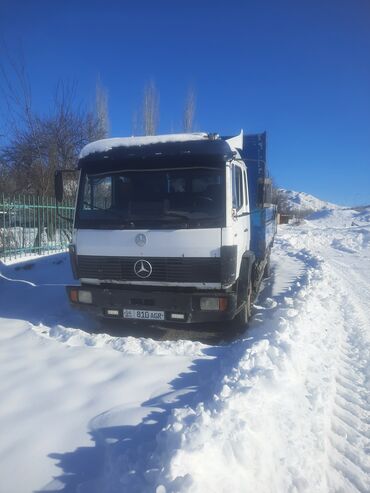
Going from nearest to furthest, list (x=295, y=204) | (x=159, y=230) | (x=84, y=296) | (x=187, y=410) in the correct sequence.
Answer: (x=187, y=410) → (x=159, y=230) → (x=84, y=296) → (x=295, y=204)

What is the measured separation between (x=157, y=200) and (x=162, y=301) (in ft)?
4.34

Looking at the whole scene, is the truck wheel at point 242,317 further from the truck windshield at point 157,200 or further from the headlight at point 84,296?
the headlight at point 84,296

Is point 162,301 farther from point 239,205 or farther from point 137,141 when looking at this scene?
point 137,141

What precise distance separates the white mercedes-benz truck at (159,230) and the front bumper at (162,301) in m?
0.01

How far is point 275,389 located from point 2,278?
7.42 metres

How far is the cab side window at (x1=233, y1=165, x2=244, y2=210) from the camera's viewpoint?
14.8 ft

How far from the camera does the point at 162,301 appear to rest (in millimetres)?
4309

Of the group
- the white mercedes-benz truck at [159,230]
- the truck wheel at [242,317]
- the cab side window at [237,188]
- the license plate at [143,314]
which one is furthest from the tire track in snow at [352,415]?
the cab side window at [237,188]

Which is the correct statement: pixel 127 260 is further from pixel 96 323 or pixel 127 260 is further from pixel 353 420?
pixel 353 420

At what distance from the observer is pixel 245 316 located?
502 cm

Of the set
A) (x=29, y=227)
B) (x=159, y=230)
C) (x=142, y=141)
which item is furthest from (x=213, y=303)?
(x=29, y=227)

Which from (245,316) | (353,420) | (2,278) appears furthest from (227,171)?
(2,278)

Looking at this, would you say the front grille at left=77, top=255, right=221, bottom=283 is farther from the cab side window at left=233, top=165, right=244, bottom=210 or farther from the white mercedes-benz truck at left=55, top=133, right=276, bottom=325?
the cab side window at left=233, top=165, right=244, bottom=210

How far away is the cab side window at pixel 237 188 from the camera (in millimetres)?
4523
